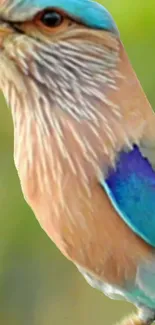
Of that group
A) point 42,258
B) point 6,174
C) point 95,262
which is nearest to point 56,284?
point 42,258

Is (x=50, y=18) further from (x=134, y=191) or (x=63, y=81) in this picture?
(x=134, y=191)

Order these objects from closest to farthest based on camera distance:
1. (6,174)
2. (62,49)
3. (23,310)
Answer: (62,49)
(6,174)
(23,310)

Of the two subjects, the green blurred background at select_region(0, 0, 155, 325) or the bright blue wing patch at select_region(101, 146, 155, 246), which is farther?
the green blurred background at select_region(0, 0, 155, 325)

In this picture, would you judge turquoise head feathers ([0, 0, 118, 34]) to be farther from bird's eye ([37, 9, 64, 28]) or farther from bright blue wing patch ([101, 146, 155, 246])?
bright blue wing patch ([101, 146, 155, 246])

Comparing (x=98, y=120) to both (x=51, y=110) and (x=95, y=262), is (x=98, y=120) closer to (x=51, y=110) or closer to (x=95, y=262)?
(x=51, y=110)

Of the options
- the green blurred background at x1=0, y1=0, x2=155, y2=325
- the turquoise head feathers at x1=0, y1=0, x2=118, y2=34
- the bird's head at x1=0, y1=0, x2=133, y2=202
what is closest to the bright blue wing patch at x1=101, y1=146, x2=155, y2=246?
the bird's head at x1=0, y1=0, x2=133, y2=202

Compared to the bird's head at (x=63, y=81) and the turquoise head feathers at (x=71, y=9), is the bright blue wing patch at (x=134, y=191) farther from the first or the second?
the turquoise head feathers at (x=71, y=9)

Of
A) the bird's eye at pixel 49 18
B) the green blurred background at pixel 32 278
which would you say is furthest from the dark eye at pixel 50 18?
the green blurred background at pixel 32 278
